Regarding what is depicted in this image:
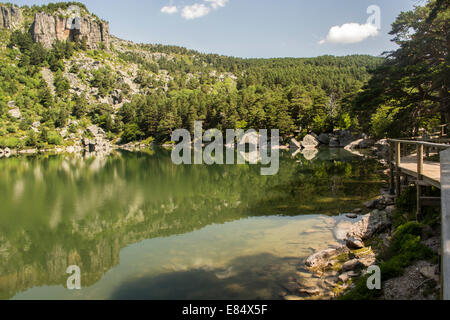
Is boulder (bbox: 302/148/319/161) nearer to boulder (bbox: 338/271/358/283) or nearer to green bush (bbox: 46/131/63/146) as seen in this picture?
boulder (bbox: 338/271/358/283)

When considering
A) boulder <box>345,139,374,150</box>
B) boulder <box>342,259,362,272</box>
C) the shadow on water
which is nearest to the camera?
the shadow on water

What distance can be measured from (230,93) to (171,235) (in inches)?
3984

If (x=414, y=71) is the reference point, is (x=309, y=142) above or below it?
below

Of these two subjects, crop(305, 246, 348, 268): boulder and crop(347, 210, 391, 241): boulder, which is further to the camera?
crop(347, 210, 391, 241): boulder

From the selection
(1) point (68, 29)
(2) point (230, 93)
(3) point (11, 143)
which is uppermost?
(1) point (68, 29)

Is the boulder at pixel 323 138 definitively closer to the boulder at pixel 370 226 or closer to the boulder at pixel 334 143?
the boulder at pixel 334 143

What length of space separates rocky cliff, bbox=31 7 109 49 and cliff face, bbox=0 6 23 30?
65.9ft

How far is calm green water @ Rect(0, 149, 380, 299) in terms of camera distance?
31.2 ft

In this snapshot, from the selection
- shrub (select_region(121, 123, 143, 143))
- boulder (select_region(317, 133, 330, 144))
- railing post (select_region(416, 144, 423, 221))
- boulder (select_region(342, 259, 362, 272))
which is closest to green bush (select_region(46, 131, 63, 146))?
shrub (select_region(121, 123, 143, 143))

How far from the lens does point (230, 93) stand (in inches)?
4402

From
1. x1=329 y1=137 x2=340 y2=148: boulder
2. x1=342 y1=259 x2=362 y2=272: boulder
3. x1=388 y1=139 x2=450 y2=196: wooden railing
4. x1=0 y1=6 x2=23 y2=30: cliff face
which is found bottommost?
x1=342 y1=259 x2=362 y2=272: boulder

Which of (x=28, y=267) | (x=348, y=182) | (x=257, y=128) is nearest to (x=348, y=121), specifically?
(x=257, y=128)

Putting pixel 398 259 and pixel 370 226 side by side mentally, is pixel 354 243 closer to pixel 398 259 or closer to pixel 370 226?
pixel 370 226

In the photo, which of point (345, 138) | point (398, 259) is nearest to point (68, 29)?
point (345, 138)
